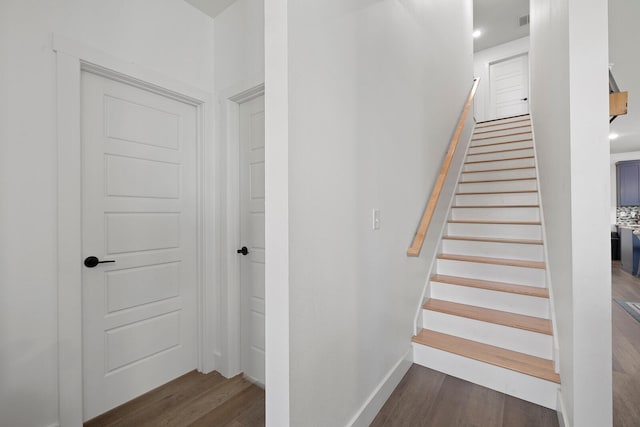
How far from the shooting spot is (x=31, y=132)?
1438 millimetres

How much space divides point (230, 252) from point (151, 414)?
1089 millimetres

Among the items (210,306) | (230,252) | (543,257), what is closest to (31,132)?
(230,252)

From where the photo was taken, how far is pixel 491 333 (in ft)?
6.71

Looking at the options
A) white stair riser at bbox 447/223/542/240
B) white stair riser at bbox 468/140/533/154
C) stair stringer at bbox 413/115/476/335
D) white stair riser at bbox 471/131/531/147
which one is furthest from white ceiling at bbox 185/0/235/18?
white stair riser at bbox 471/131/531/147

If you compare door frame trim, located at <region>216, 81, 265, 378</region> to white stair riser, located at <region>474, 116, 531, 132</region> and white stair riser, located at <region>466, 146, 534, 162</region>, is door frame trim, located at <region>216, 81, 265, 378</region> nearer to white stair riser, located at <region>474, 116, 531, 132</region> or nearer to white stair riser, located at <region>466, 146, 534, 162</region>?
white stair riser, located at <region>466, 146, 534, 162</region>

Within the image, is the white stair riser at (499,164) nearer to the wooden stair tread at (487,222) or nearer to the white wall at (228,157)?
the wooden stair tread at (487,222)

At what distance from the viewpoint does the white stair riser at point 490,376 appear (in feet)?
5.50

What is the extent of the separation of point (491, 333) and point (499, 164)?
98.3 inches

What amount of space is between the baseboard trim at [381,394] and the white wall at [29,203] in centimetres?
163

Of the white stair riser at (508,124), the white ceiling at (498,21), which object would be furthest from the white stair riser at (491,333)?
the white ceiling at (498,21)

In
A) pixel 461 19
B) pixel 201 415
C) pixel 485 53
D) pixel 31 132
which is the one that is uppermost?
pixel 485 53

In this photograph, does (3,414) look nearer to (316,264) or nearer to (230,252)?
(230,252)

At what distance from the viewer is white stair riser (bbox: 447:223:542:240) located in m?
2.63

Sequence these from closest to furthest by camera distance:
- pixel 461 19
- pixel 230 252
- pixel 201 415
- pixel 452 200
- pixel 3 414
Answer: pixel 3 414
pixel 201 415
pixel 230 252
pixel 452 200
pixel 461 19
